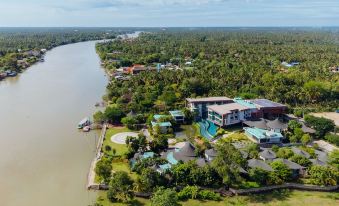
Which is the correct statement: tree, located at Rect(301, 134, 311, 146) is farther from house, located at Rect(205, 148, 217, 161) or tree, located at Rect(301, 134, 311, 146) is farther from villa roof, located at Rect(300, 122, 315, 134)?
house, located at Rect(205, 148, 217, 161)

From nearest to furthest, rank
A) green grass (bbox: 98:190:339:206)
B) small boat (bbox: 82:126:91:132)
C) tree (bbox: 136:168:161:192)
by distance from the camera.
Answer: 1. green grass (bbox: 98:190:339:206)
2. tree (bbox: 136:168:161:192)
3. small boat (bbox: 82:126:91:132)

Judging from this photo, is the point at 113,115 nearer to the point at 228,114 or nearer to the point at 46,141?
the point at 46,141

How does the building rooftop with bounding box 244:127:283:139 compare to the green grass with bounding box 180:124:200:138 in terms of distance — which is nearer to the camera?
the building rooftop with bounding box 244:127:283:139

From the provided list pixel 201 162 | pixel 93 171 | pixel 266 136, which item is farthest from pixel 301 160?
pixel 93 171

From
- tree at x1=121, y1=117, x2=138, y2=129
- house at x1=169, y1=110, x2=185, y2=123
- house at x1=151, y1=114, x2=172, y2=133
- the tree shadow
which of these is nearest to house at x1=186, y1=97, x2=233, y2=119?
house at x1=169, y1=110, x2=185, y2=123

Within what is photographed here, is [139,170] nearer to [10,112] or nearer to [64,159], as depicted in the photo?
[64,159]

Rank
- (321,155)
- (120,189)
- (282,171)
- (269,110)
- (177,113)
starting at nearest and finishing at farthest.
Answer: (120,189) → (282,171) → (321,155) → (177,113) → (269,110)

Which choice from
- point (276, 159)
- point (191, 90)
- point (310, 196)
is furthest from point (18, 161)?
point (191, 90)
